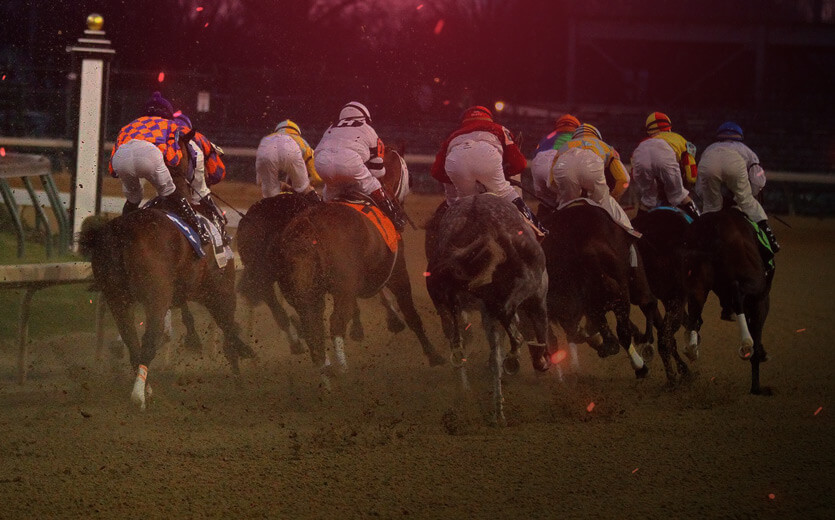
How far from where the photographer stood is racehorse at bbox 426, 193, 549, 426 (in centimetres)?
597

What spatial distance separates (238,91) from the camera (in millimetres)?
21656

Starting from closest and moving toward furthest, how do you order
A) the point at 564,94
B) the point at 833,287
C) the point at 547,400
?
the point at 547,400 → the point at 833,287 → the point at 564,94

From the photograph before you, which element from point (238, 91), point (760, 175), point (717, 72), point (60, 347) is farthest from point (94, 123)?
point (717, 72)

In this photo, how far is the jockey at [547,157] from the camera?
8.45 m

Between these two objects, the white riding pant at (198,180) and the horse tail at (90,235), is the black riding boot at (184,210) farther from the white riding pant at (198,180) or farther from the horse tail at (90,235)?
the horse tail at (90,235)

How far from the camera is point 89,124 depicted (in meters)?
8.91

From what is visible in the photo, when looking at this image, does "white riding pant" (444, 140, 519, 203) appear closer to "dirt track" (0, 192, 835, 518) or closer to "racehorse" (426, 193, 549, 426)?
"racehorse" (426, 193, 549, 426)

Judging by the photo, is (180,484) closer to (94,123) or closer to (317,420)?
(317,420)

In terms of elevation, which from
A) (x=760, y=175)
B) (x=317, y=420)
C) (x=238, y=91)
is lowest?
(x=317, y=420)

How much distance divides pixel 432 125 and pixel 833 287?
39.1 feet

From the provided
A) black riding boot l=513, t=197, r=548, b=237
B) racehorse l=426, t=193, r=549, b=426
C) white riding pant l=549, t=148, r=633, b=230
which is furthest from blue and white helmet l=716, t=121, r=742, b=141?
racehorse l=426, t=193, r=549, b=426

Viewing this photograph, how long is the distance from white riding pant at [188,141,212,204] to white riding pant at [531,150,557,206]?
2.80 metres

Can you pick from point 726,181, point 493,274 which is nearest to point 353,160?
point 493,274

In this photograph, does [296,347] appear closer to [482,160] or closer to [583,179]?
[482,160]
